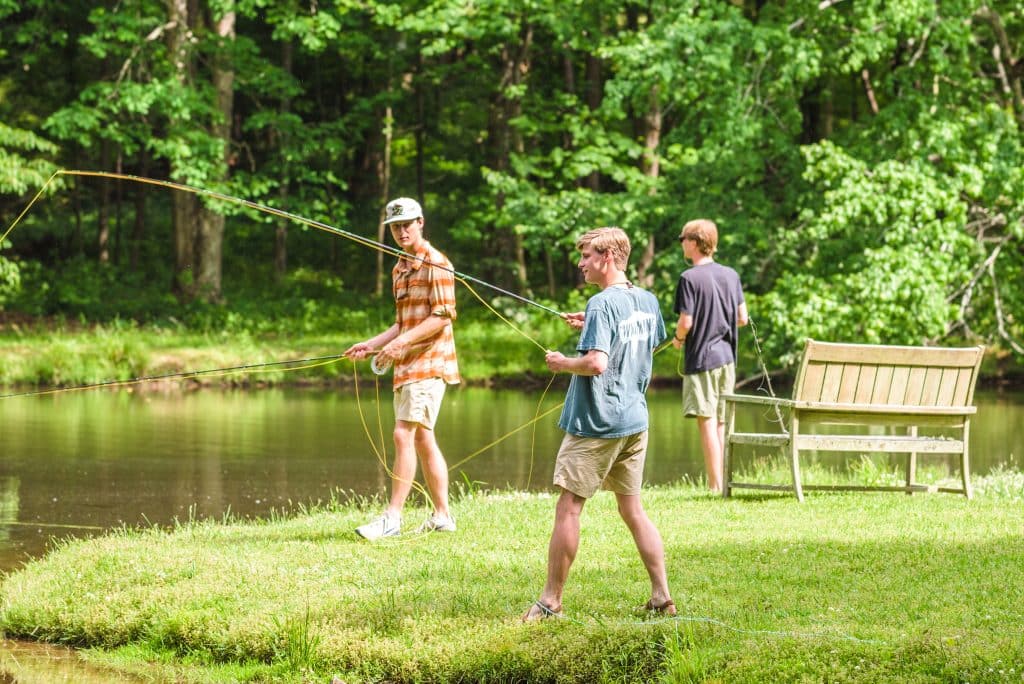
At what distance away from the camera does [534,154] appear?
31.4 meters

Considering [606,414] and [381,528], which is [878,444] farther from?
[606,414]

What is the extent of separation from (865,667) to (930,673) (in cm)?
22

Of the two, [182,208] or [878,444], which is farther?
[182,208]

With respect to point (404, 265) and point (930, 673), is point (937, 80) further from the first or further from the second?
point (930, 673)

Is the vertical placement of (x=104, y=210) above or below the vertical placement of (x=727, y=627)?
above

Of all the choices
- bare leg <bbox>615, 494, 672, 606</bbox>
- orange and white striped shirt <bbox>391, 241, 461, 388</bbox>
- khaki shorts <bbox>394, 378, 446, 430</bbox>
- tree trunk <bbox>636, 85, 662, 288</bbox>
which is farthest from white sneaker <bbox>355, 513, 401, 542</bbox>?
tree trunk <bbox>636, 85, 662, 288</bbox>

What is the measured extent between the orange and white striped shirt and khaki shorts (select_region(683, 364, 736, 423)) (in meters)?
2.15

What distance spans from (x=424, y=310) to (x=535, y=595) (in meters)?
2.23

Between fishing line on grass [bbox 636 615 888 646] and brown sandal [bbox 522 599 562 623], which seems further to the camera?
brown sandal [bbox 522 599 562 623]

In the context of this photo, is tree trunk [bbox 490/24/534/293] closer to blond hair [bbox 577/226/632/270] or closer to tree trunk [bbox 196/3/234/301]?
tree trunk [bbox 196/3/234/301]

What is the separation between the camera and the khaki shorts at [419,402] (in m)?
7.64

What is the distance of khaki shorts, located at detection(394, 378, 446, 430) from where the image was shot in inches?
301

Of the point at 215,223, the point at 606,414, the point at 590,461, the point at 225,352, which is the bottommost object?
the point at 225,352

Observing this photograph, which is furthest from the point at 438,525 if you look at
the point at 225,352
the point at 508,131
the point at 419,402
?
the point at 508,131
